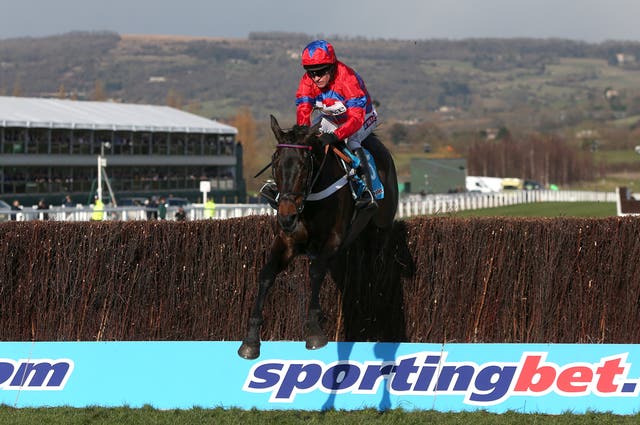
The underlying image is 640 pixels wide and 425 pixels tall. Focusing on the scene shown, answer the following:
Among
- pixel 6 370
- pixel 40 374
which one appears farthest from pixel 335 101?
pixel 6 370

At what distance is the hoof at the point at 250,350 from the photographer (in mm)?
9391

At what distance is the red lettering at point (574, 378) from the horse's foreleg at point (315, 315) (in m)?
2.31

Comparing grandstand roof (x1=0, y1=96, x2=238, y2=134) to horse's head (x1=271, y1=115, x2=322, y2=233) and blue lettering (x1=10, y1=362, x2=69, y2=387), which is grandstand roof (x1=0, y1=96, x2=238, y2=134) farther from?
horse's head (x1=271, y1=115, x2=322, y2=233)

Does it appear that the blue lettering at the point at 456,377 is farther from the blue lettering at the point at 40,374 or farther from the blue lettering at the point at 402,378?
the blue lettering at the point at 40,374

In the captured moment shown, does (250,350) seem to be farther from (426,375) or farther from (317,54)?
(317,54)

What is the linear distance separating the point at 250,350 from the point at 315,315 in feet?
2.05

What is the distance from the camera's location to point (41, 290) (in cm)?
1164

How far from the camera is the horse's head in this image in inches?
352

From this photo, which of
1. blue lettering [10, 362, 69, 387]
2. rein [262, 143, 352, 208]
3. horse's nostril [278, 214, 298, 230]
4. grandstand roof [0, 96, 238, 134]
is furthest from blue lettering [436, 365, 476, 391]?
grandstand roof [0, 96, 238, 134]

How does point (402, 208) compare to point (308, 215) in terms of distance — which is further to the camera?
point (402, 208)

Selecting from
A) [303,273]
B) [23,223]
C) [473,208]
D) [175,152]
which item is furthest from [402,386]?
[175,152]

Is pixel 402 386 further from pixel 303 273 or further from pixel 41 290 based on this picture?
pixel 41 290

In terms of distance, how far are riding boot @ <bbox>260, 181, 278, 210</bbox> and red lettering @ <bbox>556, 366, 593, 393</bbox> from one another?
119 inches

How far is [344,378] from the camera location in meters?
10.3
